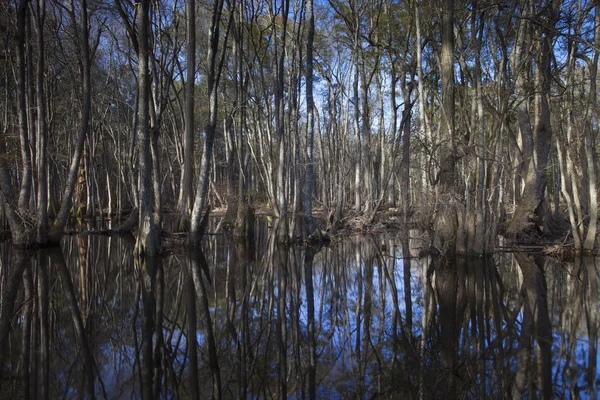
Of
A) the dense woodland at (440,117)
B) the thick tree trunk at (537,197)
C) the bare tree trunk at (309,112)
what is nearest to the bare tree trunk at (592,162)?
the dense woodland at (440,117)

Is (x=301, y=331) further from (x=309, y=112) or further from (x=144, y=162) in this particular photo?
(x=309, y=112)

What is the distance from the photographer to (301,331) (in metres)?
5.08

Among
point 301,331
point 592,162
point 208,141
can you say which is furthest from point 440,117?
point 301,331

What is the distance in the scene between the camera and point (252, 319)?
5559 millimetres

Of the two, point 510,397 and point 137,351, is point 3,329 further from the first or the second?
point 510,397

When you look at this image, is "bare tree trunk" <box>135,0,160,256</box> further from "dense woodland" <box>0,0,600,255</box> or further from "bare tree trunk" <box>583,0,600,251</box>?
"bare tree trunk" <box>583,0,600,251</box>

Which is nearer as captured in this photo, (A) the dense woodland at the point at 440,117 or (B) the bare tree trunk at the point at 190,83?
(A) the dense woodland at the point at 440,117

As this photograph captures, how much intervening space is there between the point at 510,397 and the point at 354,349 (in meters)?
1.61

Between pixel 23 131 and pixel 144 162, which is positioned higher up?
pixel 23 131

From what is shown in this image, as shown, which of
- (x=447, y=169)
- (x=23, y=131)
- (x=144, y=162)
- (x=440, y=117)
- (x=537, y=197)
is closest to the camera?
(x=447, y=169)

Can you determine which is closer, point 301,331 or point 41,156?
point 301,331

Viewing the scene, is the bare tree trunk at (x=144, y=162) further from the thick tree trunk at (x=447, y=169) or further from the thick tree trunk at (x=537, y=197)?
the thick tree trunk at (x=537, y=197)

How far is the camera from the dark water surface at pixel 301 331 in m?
3.61

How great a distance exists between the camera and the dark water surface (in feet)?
11.8
